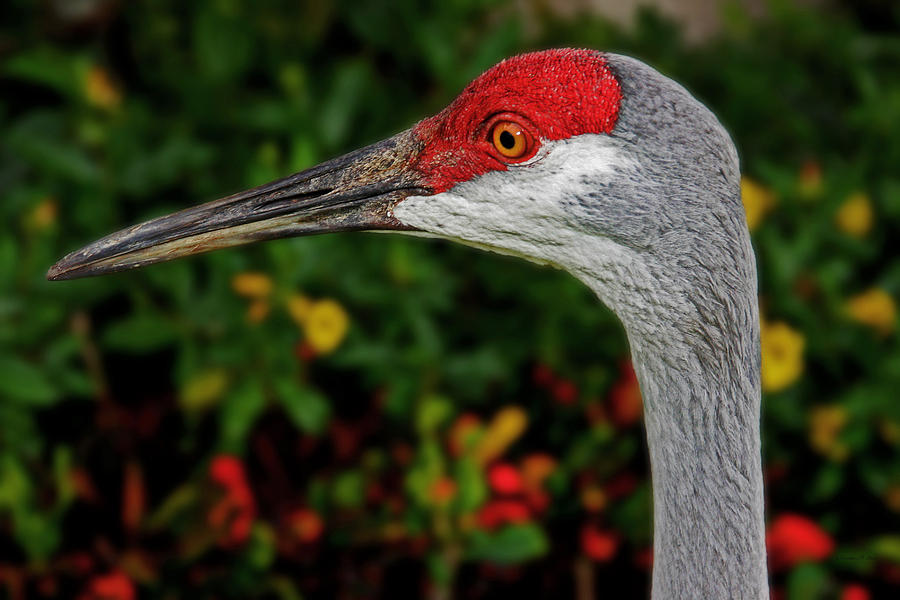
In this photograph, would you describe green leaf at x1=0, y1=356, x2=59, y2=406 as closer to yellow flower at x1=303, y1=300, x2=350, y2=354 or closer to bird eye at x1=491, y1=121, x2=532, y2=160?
yellow flower at x1=303, y1=300, x2=350, y2=354

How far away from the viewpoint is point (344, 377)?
2.96m

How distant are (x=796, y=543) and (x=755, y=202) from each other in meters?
1.02

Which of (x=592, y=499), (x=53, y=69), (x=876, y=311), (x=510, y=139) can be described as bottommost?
(x=592, y=499)

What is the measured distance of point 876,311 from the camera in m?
2.88

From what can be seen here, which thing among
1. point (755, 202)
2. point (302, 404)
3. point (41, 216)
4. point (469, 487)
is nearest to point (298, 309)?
point (302, 404)

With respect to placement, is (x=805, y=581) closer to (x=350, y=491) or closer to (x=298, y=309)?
(x=350, y=491)

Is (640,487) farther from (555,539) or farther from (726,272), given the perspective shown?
(726,272)

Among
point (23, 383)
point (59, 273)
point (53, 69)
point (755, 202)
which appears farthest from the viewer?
point (755, 202)

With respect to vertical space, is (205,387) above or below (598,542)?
above

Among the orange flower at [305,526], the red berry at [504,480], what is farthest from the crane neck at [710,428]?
the orange flower at [305,526]

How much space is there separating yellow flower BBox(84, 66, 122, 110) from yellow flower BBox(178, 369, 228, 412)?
0.88 meters

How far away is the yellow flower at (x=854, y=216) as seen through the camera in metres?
3.03

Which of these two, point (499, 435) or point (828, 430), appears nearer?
point (499, 435)

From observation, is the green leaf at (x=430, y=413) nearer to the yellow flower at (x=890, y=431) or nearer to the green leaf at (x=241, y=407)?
the green leaf at (x=241, y=407)
